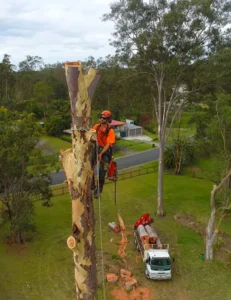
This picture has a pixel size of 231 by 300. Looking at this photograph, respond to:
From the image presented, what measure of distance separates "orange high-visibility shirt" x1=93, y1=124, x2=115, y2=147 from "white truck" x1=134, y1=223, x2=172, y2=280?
9.70 m

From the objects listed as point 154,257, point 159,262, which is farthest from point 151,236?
point 159,262

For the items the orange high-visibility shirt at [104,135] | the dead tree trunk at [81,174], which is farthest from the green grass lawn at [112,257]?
the orange high-visibility shirt at [104,135]

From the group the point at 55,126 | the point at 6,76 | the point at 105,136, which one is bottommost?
the point at 55,126

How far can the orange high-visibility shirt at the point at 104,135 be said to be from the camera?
674 cm

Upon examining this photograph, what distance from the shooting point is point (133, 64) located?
20.3 m

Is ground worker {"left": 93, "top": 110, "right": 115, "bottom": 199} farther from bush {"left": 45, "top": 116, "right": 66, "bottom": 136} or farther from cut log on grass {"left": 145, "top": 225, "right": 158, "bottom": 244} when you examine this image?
bush {"left": 45, "top": 116, "right": 66, "bottom": 136}

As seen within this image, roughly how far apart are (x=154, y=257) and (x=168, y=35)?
1228cm

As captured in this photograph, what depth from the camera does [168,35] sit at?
18.7m

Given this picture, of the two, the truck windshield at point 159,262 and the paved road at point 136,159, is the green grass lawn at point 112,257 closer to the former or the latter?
the truck windshield at point 159,262

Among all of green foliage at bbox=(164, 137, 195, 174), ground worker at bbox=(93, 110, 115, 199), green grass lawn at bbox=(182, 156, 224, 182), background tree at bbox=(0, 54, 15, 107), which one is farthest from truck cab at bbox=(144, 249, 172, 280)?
background tree at bbox=(0, 54, 15, 107)

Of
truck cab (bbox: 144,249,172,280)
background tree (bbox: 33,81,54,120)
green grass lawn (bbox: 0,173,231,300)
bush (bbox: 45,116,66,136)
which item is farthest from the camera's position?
background tree (bbox: 33,81,54,120)

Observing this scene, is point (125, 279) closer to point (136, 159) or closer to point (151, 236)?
point (151, 236)

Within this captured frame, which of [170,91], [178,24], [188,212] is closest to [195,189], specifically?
[188,212]

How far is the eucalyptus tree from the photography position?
703 inches
